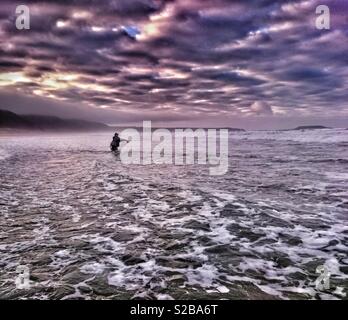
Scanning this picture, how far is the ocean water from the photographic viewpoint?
4.75 m

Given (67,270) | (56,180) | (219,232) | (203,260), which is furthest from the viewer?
(56,180)

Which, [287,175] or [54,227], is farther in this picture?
[287,175]

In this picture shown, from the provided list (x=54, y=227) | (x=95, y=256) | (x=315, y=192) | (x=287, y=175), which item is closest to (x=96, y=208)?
(x=54, y=227)

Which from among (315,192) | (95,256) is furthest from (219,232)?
(315,192)

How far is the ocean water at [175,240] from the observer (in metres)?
4.75

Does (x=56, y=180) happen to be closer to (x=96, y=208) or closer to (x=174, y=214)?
(x=96, y=208)

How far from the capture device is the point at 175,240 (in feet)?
22.1

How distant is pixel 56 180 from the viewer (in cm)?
1470

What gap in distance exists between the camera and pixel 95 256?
19.3 feet

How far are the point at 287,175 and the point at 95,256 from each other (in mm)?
11922
